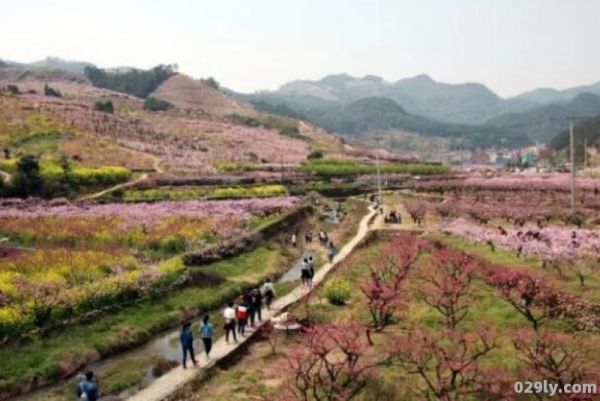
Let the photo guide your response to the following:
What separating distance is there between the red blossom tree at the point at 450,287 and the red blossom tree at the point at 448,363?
2.30 meters

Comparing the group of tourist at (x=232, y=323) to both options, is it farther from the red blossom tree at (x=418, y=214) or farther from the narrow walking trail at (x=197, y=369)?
the red blossom tree at (x=418, y=214)

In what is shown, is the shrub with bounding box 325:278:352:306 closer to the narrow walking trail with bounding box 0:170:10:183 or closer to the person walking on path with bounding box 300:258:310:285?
the person walking on path with bounding box 300:258:310:285

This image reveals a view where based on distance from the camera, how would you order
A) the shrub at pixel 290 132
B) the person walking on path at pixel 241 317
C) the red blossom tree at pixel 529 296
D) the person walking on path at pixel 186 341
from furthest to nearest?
the shrub at pixel 290 132, the person walking on path at pixel 241 317, the red blossom tree at pixel 529 296, the person walking on path at pixel 186 341

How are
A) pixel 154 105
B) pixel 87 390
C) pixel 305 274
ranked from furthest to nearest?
pixel 154 105 → pixel 305 274 → pixel 87 390

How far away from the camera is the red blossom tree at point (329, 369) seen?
20438 millimetres

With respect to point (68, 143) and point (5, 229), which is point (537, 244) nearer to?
point (5, 229)

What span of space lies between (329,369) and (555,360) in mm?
7239

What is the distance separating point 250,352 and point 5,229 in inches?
1123

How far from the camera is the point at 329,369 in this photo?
20969 mm

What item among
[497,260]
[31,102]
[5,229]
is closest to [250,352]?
[497,260]

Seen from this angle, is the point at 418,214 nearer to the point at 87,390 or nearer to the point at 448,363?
the point at 448,363

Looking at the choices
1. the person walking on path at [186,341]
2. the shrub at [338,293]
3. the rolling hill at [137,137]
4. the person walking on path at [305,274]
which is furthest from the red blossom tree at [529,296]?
the rolling hill at [137,137]

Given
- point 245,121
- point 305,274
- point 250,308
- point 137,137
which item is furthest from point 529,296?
point 245,121

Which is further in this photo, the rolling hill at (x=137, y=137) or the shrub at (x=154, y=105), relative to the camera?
the shrub at (x=154, y=105)
